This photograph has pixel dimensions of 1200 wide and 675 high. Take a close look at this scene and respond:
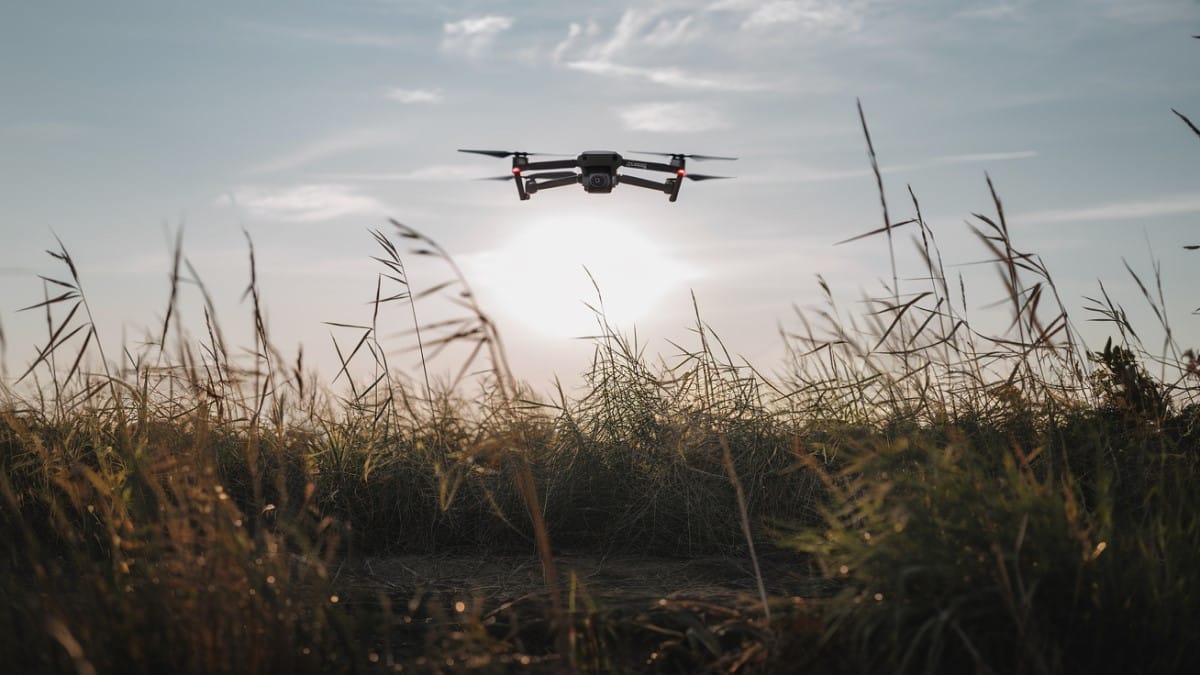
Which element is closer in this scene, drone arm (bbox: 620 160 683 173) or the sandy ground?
the sandy ground

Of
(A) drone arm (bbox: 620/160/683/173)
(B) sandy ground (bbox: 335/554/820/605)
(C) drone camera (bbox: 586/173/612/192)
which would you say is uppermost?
(A) drone arm (bbox: 620/160/683/173)

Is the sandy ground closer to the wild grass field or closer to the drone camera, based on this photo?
the wild grass field

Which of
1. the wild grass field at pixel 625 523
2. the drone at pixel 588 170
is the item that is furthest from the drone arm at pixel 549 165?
the wild grass field at pixel 625 523

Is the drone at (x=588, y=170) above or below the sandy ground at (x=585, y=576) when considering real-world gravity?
above

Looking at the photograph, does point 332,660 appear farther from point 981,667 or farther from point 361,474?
point 361,474

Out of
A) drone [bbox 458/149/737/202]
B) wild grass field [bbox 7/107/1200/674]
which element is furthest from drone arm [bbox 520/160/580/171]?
wild grass field [bbox 7/107/1200/674]

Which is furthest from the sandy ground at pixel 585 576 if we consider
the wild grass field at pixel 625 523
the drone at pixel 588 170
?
the drone at pixel 588 170

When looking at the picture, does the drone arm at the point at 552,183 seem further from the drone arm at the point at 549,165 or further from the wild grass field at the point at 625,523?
the wild grass field at the point at 625,523

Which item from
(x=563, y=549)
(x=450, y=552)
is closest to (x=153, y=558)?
(x=450, y=552)

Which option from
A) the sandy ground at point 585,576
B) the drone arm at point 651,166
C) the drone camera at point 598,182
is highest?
the drone arm at point 651,166

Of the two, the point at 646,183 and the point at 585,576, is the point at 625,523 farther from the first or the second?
the point at 646,183

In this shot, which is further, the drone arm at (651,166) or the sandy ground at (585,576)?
the drone arm at (651,166)
